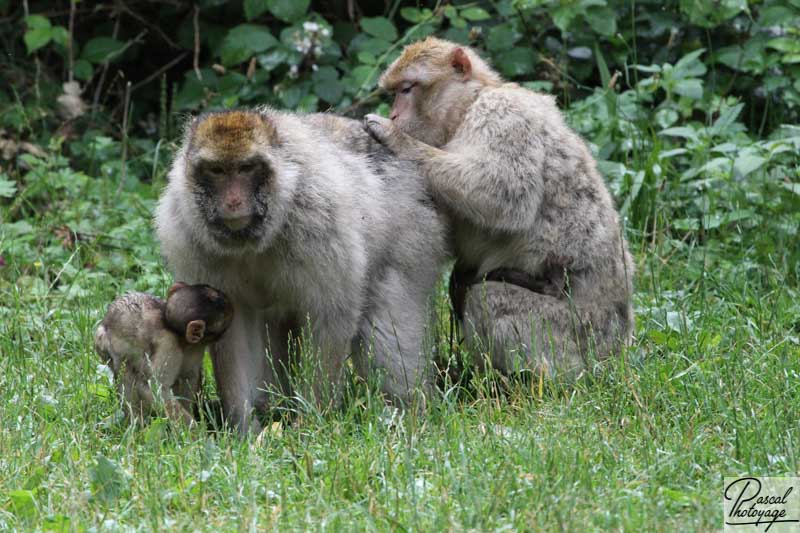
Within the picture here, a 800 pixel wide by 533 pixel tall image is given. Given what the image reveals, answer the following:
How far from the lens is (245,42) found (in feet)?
29.7

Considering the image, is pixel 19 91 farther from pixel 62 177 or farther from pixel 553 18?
pixel 553 18

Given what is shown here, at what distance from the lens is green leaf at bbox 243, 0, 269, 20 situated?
29.4 feet

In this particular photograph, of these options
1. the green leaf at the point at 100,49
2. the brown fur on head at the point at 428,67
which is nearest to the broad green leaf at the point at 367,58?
the brown fur on head at the point at 428,67

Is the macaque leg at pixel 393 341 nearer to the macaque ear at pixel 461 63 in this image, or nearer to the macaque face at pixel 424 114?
the macaque face at pixel 424 114

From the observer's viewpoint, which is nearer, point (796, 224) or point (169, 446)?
point (169, 446)

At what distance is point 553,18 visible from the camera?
8438mm

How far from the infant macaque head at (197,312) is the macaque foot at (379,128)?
1229 millimetres

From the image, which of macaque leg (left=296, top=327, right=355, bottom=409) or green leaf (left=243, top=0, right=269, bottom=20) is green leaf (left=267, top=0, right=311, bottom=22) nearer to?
green leaf (left=243, top=0, right=269, bottom=20)

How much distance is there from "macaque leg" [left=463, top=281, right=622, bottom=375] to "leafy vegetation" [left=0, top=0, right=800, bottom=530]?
0.54ft

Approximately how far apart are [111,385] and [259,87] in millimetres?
4050

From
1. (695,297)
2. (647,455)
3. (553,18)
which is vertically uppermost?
(553,18)

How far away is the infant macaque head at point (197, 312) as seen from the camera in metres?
5.38

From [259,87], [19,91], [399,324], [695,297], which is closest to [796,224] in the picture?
[695,297]

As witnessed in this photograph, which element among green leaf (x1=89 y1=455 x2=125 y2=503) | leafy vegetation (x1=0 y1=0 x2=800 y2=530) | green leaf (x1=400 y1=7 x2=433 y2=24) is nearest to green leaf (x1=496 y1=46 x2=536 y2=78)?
leafy vegetation (x1=0 y1=0 x2=800 y2=530)
